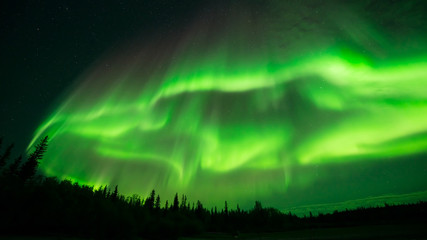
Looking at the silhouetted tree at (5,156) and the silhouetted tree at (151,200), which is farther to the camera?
the silhouetted tree at (151,200)

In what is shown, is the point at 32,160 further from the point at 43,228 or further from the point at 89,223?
the point at 89,223

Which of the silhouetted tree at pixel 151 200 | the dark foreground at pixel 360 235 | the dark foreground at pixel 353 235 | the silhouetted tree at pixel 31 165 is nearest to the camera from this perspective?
the dark foreground at pixel 353 235

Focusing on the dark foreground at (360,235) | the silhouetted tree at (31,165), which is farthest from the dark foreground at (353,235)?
the silhouetted tree at (31,165)

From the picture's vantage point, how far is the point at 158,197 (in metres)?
179

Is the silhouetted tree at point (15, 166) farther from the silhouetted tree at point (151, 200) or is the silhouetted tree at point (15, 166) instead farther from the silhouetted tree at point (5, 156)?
the silhouetted tree at point (151, 200)

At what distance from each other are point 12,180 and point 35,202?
15.0m

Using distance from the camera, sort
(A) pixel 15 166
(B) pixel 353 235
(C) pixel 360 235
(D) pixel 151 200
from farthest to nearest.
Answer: (D) pixel 151 200, (A) pixel 15 166, (B) pixel 353 235, (C) pixel 360 235

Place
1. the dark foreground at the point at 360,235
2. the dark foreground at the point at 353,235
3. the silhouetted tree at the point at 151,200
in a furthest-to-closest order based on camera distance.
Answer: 1. the silhouetted tree at the point at 151,200
2. the dark foreground at the point at 360,235
3. the dark foreground at the point at 353,235

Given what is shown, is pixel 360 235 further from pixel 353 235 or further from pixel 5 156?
pixel 5 156

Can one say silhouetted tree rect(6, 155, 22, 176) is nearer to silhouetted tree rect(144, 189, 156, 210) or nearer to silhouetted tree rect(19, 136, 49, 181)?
silhouetted tree rect(19, 136, 49, 181)

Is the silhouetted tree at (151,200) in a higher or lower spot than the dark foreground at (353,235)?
higher

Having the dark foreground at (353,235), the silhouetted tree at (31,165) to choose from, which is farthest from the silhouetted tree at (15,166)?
the dark foreground at (353,235)

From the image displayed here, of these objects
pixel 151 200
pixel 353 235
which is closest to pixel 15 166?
pixel 151 200

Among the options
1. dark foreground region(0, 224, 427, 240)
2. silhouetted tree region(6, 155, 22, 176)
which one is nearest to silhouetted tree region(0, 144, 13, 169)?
silhouetted tree region(6, 155, 22, 176)
